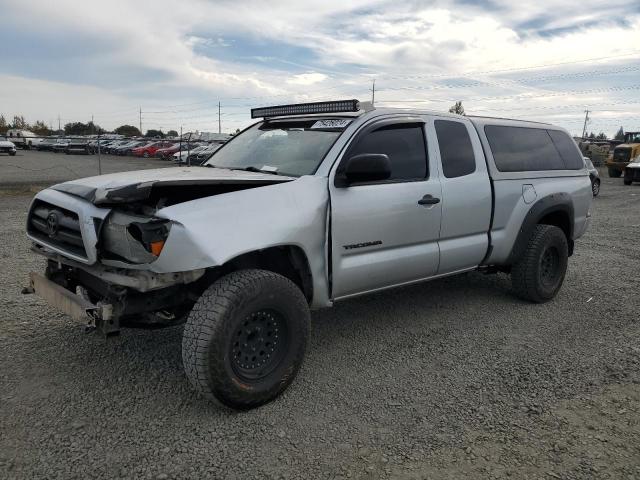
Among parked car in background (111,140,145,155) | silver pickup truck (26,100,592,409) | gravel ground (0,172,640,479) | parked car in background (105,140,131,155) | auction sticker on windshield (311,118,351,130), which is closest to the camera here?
gravel ground (0,172,640,479)

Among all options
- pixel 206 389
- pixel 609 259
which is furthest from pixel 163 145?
pixel 206 389

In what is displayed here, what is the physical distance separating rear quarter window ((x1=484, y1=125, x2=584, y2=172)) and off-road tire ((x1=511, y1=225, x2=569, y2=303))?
69 centimetres

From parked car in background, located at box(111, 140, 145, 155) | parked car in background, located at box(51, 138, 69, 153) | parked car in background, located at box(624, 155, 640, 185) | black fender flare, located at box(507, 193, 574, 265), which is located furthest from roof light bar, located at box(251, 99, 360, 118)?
parked car in background, located at box(111, 140, 145, 155)

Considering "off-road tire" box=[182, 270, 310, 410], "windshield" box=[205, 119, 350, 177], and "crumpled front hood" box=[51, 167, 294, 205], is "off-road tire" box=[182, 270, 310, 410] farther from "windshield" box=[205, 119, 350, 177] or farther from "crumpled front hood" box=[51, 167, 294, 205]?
"windshield" box=[205, 119, 350, 177]

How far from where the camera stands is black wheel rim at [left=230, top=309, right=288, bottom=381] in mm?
3186

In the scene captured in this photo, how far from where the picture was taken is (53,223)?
341cm

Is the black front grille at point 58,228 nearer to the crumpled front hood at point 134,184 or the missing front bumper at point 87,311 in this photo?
the crumpled front hood at point 134,184

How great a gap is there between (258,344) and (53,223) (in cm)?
155

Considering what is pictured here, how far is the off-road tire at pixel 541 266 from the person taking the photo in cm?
525

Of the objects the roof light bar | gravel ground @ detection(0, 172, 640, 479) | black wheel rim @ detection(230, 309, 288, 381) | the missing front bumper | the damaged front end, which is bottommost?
gravel ground @ detection(0, 172, 640, 479)

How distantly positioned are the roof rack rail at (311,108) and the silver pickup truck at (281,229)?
15mm

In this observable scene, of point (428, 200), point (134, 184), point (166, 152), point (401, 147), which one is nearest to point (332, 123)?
point (401, 147)

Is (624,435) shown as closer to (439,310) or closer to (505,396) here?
(505,396)

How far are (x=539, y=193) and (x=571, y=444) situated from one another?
292 centimetres
